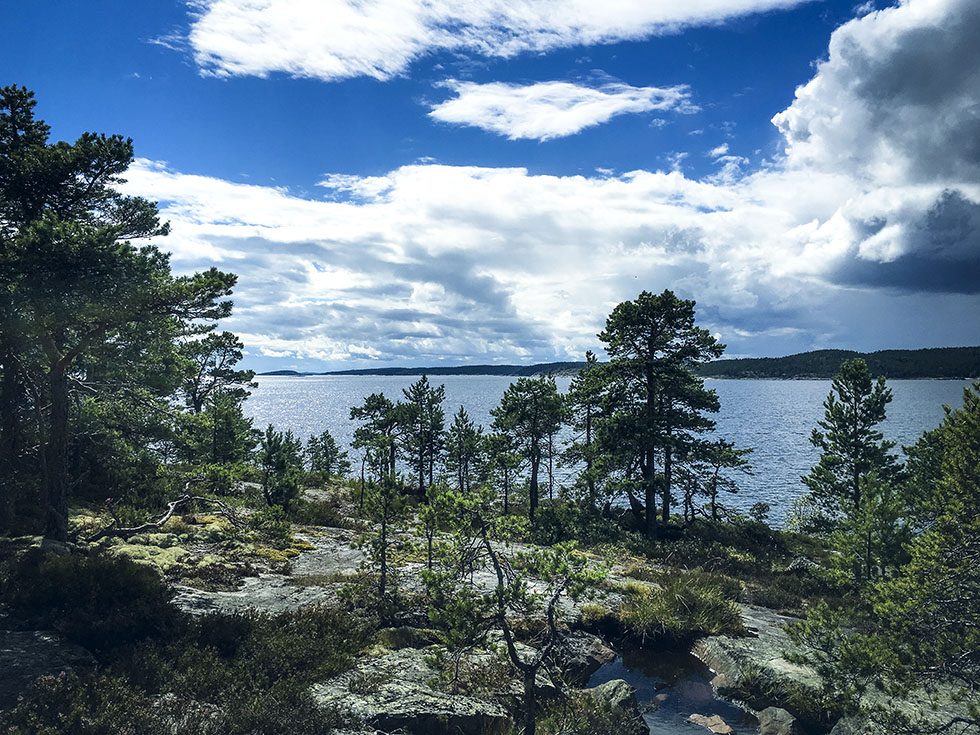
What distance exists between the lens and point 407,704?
1047 cm

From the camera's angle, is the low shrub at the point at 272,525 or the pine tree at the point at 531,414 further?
the pine tree at the point at 531,414

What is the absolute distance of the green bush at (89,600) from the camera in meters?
11.3

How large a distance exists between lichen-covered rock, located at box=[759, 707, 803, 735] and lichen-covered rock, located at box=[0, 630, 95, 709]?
47.0 ft

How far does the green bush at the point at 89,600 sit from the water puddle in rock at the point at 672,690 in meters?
10.9

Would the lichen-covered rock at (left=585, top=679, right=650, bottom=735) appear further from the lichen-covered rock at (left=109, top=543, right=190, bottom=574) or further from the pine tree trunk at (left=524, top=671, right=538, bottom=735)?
the lichen-covered rock at (left=109, top=543, right=190, bottom=574)

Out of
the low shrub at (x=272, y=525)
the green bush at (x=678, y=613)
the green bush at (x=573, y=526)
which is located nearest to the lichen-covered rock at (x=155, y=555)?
the low shrub at (x=272, y=525)

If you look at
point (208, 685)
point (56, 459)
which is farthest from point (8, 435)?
point (208, 685)

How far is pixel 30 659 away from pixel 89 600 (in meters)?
2.19

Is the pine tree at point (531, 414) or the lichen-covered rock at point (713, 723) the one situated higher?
the pine tree at point (531, 414)

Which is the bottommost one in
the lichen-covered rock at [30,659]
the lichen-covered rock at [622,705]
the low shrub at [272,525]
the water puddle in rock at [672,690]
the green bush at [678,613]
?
the water puddle in rock at [672,690]

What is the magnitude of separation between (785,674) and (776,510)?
42727mm

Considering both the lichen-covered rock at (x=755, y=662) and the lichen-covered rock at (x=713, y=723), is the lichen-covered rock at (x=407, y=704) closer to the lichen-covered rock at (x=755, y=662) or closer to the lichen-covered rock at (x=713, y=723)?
the lichen-covered rock at (x=713, y=723)

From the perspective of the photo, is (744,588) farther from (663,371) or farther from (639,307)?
(639,307)

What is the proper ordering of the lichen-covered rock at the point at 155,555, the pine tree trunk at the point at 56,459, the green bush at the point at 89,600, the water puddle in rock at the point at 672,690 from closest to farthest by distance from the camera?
the green bush at the point at 89,600
the water puddle in rock at the point at 672,690
the pine tree trunk at the point at 56,459
the lichen-covered rock at the point at 155,555
